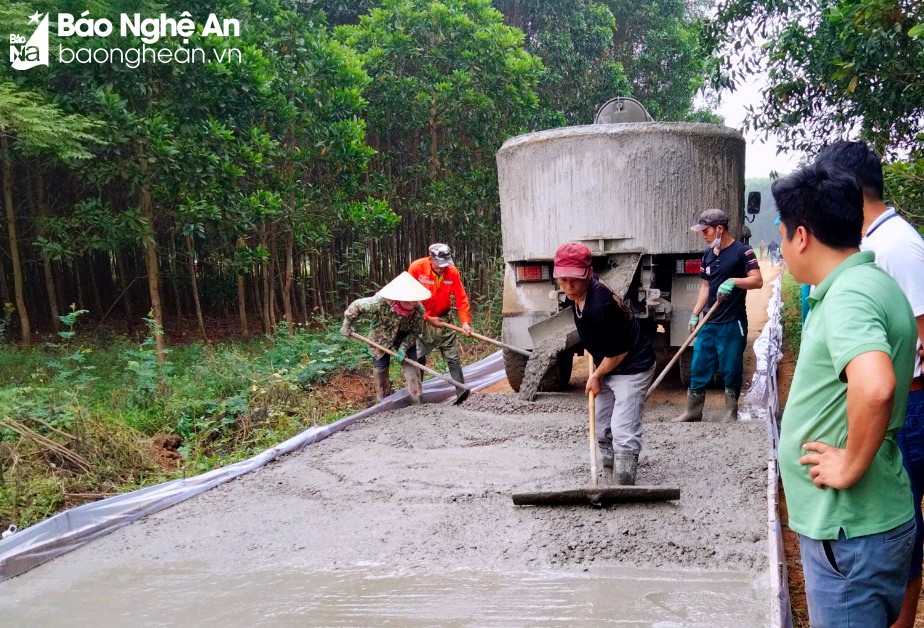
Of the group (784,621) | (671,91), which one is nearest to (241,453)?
(784,621)

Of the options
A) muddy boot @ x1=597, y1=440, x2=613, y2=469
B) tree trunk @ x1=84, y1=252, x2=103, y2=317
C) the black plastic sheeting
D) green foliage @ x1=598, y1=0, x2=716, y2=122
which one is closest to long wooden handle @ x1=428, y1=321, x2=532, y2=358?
the black plastic sheeting

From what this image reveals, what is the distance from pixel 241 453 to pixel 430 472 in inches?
63.8

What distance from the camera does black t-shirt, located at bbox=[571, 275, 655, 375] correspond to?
4.07 metres

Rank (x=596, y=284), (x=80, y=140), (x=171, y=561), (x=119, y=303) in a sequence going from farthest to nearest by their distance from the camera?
1. (x=119, y=303)
2. (x=80, y=140)
3. (x=596, y=284)
4. (x=171, y=561)

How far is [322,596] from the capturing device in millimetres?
3211

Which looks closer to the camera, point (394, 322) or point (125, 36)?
point (394, 322)

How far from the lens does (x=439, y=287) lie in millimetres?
7062

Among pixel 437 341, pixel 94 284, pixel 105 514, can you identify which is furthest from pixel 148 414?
pixel 94 284

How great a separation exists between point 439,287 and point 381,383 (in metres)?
1.07

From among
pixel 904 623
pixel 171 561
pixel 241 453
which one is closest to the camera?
pixel 904 623

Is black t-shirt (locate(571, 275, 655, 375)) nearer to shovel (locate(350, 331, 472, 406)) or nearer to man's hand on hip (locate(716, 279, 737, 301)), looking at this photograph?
man's hand on hip (locate(716, 279, 737, 301))

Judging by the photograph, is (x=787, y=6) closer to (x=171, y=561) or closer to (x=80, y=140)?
(x=80, y=140)

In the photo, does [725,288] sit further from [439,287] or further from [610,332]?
[439,287]

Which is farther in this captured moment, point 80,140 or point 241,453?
point 80,140
